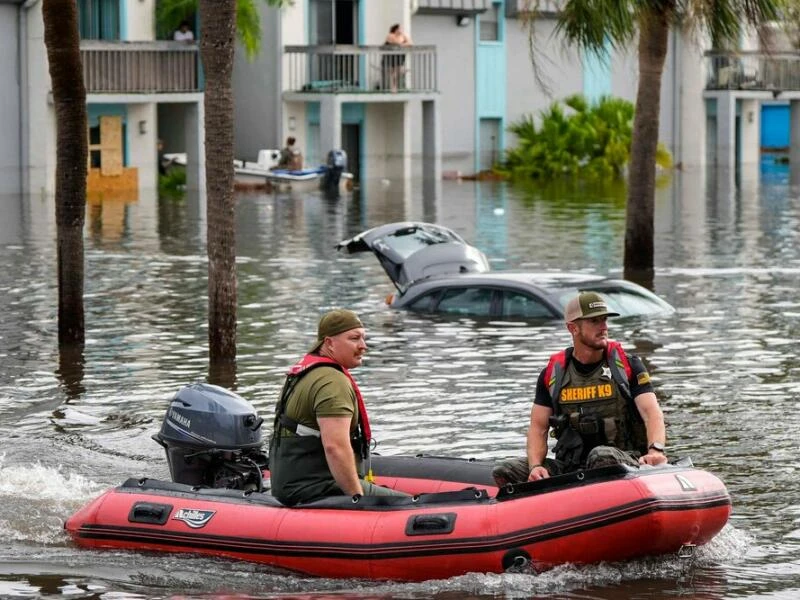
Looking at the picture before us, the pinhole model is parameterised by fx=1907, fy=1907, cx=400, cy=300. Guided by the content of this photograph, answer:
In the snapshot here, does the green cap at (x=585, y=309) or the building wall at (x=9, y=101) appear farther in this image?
the building wall at (x=9, y=101)

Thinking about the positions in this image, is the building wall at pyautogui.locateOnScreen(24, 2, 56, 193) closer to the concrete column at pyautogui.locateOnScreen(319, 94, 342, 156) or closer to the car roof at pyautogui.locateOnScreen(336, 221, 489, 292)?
the concrete column at pyautogui.locateOnScreen(319, 94, 342, 156)

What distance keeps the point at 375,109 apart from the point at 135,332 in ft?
114

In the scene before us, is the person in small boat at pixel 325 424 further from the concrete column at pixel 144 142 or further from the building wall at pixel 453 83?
the building wall at pixel 453 83

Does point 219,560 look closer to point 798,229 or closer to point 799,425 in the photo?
point 799,425

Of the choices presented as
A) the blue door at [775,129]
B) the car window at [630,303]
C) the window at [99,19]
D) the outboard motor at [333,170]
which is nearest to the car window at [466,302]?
the car window at [630,303]

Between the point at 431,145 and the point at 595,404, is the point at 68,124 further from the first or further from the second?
the point at 431,145

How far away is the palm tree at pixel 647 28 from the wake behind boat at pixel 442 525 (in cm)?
1337

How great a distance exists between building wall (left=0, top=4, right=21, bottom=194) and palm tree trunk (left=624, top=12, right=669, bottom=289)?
21.0 m

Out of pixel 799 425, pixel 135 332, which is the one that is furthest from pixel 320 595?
pixel 135 332

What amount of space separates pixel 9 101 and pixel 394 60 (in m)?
13.3

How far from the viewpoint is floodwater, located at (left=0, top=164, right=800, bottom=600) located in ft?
35.4

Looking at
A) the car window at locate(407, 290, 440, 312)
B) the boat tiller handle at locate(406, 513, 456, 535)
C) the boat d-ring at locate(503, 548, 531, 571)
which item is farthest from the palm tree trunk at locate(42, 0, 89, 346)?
the boat d-ring at locate(503, 548, 531, 571)

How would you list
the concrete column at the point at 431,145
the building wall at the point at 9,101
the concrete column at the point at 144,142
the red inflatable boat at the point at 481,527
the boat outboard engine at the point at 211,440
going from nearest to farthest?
the red inflatable boat at the point at 481,527 < the boat outboard engine at the point at 211,440 < the building wall at the point at 9,101 < the concrete column at the point at 144,142 < the concrete column at the point at 431,145

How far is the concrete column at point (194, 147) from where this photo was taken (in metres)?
48.1
